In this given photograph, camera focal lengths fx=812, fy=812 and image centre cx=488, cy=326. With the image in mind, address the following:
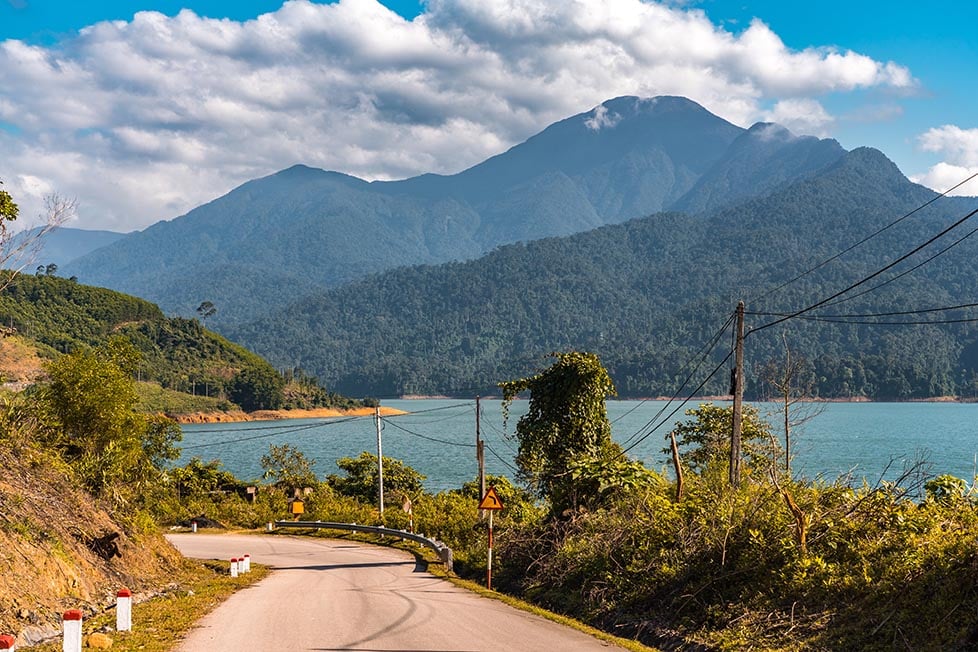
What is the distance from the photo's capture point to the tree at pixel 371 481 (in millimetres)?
52656

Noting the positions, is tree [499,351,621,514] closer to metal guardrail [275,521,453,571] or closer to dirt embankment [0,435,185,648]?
metal guardrail [275,521,453,571]

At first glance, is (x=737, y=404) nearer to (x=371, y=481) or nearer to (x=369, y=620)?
(x=369, y=620)

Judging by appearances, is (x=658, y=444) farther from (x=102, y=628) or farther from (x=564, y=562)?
(x=102, y=628)

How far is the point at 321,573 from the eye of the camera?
2594 centimetres

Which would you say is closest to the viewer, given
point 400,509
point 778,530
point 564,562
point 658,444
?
point 778,530

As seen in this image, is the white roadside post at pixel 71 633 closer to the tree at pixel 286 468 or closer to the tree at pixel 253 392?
the tree at pixel 286 468

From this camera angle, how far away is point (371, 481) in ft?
175

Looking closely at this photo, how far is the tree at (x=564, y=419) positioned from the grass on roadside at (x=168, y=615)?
8970 millimetres

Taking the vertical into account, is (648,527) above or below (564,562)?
above

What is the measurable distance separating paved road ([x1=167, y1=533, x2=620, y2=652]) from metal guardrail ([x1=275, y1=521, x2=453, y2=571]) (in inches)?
41.8

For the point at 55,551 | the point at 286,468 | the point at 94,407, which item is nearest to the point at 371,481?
the point at 286,468

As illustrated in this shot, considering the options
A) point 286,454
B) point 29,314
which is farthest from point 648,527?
point 29,314

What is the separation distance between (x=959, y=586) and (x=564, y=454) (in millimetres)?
14674

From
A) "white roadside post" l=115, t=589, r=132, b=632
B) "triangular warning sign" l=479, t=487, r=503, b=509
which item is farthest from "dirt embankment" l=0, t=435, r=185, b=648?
"triangular warning sign" l=479, t=487, r=503, b=509
